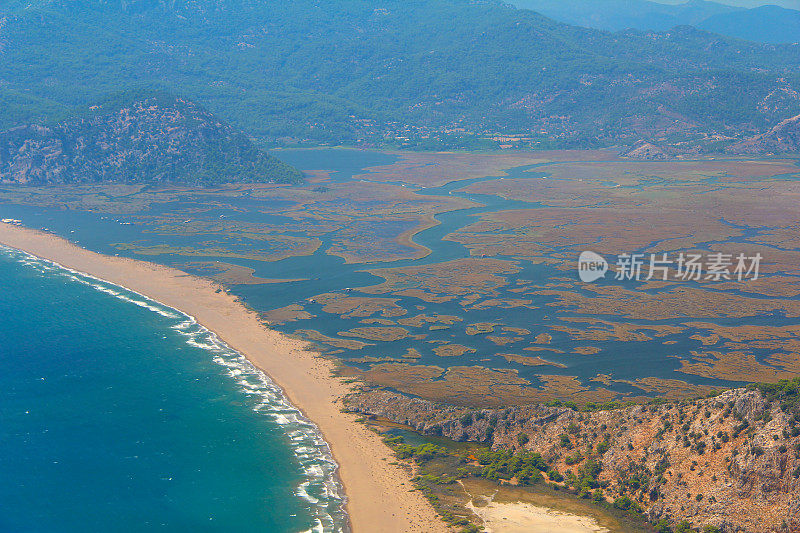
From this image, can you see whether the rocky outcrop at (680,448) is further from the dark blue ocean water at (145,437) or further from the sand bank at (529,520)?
the dark blue ocean water at (145,437)

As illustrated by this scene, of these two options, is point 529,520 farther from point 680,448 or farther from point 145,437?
point 145,437

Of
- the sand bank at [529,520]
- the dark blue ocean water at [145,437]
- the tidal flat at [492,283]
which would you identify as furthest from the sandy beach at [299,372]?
Answer: the tidal flat at [492,283]

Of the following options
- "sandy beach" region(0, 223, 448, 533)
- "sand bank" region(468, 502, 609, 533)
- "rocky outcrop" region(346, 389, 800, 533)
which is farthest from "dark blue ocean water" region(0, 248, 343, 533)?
"rocky outcrop" region(346, 389, 800, 533)

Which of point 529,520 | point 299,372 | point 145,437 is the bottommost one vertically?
point 529,520

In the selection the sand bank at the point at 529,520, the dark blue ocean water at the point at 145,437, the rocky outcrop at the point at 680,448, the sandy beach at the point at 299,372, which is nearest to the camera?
the rocky outcrop at the point at 680,448

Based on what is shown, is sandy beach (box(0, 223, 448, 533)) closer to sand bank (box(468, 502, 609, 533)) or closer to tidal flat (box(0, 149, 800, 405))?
sand bank (box(468, 502, 609, 533))

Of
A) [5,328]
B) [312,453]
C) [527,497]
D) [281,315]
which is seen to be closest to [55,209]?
[5,328]

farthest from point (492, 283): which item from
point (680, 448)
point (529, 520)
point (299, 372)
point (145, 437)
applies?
point (529, 520)
